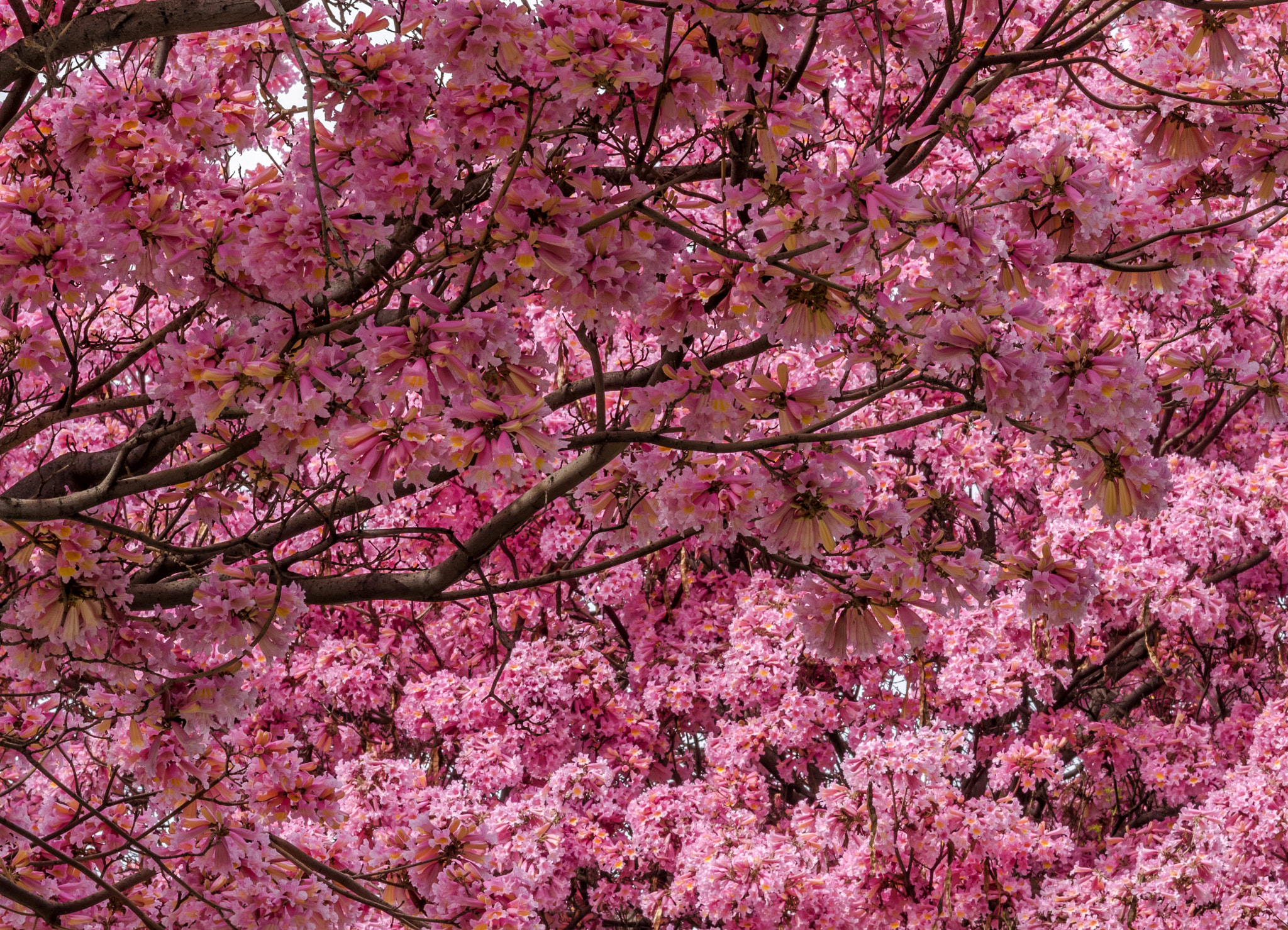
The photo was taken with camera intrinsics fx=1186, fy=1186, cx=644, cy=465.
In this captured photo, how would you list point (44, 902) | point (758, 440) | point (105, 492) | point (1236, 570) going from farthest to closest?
point (1236, 570) → point (44, 902) → point (105, 492) → point (758, 440)

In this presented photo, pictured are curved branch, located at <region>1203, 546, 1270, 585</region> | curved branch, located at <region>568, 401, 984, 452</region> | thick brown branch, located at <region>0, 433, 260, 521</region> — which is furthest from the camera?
curved branch, located at <region>1203, 546, 1270, 585</region>

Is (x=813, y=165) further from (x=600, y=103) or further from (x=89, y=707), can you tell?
(x=89, y=707)

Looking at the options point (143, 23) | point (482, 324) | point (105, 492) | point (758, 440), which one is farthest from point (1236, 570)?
point (143, 23)

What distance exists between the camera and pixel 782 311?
10.3ft

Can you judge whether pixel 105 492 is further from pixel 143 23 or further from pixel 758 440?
pixel 758 440

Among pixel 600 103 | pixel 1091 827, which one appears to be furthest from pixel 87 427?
pixel 1091 827

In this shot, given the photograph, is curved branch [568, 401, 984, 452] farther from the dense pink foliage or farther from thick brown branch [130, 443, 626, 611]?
thick brown branch [130, 443, 626, 611]

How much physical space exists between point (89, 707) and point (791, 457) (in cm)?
265

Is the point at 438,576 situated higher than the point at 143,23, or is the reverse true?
the point at 143,23

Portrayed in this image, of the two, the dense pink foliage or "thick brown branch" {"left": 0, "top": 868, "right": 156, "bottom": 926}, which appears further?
"thick brown branch" {"left": 0, "top": 868, "right": 156, "bottom": 926}

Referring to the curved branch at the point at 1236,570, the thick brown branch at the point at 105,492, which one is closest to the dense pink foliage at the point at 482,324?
the thick brown branch at the point at 105,492

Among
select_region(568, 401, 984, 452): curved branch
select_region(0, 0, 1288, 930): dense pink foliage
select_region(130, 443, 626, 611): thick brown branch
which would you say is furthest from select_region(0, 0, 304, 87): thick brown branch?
select_region(130, 443, 626, 611): thick brown branch

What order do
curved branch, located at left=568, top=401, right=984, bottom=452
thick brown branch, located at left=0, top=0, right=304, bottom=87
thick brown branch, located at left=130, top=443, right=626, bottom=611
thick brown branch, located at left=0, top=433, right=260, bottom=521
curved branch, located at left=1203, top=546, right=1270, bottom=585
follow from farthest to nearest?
curved branch, located at left=1203, top=546, right=1270, bottom=585, thick brown branch, located at left=130, top=443, right=626, bottom=611, thick brown branch, located at left=0, top=433, right=260, bottom=521, thick brown branch, located at left=0, top=0, right=304, bottom=87, curved branch, located at left=568, top=401, right=984, bottom=452

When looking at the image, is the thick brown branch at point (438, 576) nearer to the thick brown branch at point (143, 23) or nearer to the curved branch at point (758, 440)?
the curved branch at point (758, 440)
